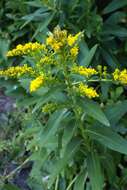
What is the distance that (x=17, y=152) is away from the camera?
172 inches

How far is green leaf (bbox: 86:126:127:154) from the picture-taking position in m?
2.81

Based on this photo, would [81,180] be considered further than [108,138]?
Yes

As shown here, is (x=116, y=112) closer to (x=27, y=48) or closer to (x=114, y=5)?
(x=27, y=48)

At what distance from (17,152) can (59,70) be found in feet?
6.03

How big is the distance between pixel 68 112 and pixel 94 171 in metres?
0.37

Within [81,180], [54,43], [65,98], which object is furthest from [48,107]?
[81,180]

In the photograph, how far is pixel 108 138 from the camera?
2863 mm

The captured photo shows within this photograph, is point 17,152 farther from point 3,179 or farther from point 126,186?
point 126,186

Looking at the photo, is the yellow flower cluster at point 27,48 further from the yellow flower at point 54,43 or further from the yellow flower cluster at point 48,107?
the yellow flower cluster at point 48,107

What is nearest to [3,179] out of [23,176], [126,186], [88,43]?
[23,176]

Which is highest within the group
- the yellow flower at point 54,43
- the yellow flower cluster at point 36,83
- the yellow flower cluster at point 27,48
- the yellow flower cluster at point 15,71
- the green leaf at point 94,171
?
the yellow flower at point 54,43

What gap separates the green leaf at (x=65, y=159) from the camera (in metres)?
2.88

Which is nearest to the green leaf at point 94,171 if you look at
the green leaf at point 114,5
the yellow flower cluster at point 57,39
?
the yellow flower cluster at point 57,39

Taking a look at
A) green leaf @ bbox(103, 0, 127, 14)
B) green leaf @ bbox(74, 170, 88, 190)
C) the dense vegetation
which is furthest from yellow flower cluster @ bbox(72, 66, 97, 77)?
green leaf @ bbox(103, 0, 127, 14)
